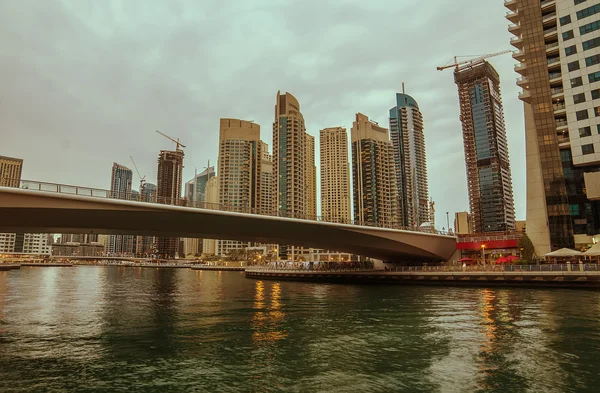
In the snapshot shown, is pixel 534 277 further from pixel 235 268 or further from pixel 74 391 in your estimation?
pixel 235 268

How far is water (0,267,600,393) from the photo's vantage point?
13820 millimetres

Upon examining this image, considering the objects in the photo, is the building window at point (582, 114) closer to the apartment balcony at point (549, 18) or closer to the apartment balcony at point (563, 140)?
the apartment balcony at point (563, 140)

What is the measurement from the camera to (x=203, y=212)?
4350 centimetres

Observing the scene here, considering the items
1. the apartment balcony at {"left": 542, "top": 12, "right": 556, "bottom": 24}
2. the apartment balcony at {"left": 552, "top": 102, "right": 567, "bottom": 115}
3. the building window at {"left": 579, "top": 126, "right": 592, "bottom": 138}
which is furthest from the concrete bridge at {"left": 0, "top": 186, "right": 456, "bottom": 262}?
the apartment balcony at {"left": 542, "top": 12, "right": 556, "bottom": 24}

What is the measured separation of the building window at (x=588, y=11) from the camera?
67.5m

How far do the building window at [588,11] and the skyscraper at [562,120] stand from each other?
0.54ft

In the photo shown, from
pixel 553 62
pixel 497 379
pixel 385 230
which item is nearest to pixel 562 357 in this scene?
pixel 497 379

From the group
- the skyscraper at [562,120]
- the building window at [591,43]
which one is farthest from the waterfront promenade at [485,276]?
the building window at [591,43]

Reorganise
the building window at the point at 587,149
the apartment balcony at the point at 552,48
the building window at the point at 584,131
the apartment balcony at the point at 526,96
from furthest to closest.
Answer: the apartment balcony at the point at 526,96
the apartment balcony at the point at 552,48
the building window at the point at 584,131
the building window at the point at 587,149

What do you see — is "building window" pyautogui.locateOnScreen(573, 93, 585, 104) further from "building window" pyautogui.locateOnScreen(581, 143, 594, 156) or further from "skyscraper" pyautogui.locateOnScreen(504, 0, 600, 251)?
"building window" pyautogui.locateOnScreen(581, 143, 594, 156)

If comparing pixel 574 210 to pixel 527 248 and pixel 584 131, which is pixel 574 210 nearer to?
pixel 527 248

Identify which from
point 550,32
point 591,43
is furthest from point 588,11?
point 550,32

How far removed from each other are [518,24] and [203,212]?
80.1 m

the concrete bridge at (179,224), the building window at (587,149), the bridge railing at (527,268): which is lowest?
the bridge railing at (527,268)
